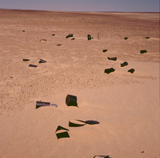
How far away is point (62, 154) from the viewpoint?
6.46 ft

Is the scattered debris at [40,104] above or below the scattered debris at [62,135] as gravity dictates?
above

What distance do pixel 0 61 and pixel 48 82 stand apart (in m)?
2.17

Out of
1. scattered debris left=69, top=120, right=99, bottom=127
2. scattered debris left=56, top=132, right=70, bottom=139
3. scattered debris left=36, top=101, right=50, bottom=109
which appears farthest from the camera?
scattered debris left=36, top=101, right=50, bottom=109

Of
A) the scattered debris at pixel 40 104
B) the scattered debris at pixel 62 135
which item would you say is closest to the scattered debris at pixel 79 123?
the scattered debris at pixel 62 135

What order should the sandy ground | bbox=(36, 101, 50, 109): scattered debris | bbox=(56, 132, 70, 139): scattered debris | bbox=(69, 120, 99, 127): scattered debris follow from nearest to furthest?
the sandy ground
bbox=(56, 132, 70, 139): scattered debris
bbox=(69, 120, 99, 127): scattered debris
bbox=(36, 101, 50, 109): scattered debris

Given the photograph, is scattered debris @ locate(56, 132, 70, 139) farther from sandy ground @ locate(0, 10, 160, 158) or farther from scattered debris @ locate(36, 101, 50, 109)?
scattered debris @ locate(36, 101, 50, 109)

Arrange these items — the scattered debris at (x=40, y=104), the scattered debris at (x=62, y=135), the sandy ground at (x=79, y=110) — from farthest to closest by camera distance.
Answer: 1. the scattered debris at (x=40, y=104)
2. the scattered debris at (x=62, y=135)
3. the sandy ground at (x=79, y=110)

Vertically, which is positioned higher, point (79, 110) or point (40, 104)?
point (40, 104)

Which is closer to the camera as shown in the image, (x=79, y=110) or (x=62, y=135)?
(x=62, y=135)

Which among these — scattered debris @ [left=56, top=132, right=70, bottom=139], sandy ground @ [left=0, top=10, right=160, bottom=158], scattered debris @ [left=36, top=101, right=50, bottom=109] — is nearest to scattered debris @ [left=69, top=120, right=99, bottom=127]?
sandy ground @ [left=0, top=10, right=160, bottom=158]

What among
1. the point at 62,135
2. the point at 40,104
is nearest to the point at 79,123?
the point at 62,135

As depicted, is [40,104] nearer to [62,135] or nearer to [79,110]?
[79,110]

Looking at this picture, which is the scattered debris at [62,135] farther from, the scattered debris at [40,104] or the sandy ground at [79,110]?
the scattered debris at [40,104]

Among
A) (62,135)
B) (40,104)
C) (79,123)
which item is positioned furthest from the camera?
(40,104)
